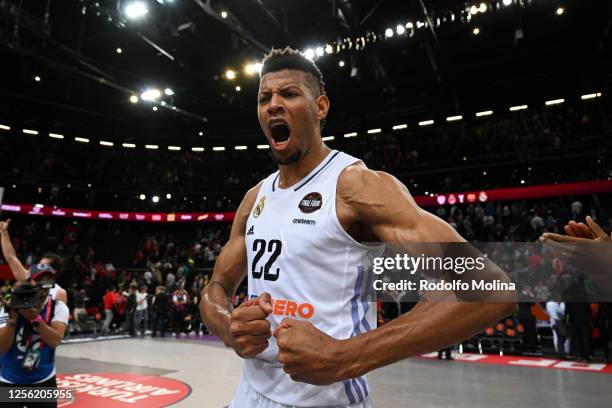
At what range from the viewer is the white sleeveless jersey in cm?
152

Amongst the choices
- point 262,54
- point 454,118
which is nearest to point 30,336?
point 262,54

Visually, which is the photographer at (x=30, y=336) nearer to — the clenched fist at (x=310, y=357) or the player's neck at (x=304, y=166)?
the player's neck at (x=304, y=166)

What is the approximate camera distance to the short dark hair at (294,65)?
6.02 ft

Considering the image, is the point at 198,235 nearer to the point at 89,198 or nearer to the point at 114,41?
the point at 89,198

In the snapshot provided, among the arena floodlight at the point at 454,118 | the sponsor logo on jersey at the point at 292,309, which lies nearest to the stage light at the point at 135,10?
the sponsor logo on jersey at the point at 292,309

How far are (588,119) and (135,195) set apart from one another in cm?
2686

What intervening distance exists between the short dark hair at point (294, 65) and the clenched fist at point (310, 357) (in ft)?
3.67

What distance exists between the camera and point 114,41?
19266mm

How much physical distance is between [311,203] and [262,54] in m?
14.7

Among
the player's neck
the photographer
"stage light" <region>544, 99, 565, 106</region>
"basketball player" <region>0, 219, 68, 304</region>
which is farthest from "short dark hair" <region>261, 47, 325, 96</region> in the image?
"stage light" <region>544, 99, 565, 106</region>

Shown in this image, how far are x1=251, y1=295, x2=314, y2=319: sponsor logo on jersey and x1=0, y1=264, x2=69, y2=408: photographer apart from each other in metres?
2.62

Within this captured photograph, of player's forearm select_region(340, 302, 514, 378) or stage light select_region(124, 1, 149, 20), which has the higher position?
stage light select_region(124, 1, 149, 20)

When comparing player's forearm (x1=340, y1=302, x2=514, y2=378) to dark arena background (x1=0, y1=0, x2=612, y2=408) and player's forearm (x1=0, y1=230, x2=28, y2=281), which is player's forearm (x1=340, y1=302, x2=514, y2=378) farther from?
dark arena background (x1=0, y1=0, x2=612, y2=408)

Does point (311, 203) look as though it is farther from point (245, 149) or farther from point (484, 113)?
point (245, 149)
